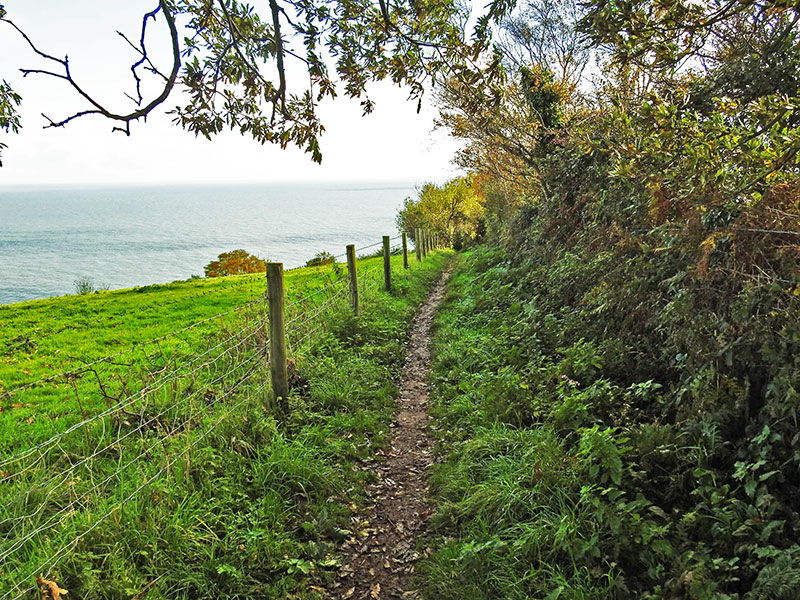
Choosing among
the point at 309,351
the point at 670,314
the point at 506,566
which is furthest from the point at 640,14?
the point at 309,351

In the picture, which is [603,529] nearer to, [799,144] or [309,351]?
[799,144]

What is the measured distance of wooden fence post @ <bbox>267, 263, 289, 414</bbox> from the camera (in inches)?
219

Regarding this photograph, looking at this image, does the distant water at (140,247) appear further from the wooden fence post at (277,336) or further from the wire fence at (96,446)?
the wooden fence post at (277,336)

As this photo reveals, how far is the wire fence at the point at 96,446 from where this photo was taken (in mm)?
3328

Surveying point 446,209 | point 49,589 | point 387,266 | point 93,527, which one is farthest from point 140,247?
point 49,589

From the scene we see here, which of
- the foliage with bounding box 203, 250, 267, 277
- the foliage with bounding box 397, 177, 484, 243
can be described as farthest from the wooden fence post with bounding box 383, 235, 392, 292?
the foliage with bounding box 203, 250, 267, 277

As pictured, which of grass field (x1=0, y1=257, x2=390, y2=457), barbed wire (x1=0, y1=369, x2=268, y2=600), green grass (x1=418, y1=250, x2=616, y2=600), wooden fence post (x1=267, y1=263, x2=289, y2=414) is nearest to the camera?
barbed wire (x1=0, y1=369, x2=268, y2=600)

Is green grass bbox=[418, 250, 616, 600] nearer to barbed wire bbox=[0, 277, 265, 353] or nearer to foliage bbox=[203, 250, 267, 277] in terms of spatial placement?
barbed wire bbox=[0, 277, 265, 353]

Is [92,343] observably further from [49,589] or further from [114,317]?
[49,589]

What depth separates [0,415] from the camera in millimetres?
6406

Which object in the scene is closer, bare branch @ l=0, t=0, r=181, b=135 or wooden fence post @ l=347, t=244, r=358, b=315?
bare branch @ l=0, t=0, r=181, b=135

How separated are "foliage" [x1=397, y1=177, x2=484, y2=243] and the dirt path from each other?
2886cm

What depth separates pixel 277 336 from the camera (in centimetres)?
564

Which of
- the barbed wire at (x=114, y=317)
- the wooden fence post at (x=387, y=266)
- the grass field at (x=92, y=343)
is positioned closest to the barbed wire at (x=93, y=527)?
the grass field at (x=92, y=343)
